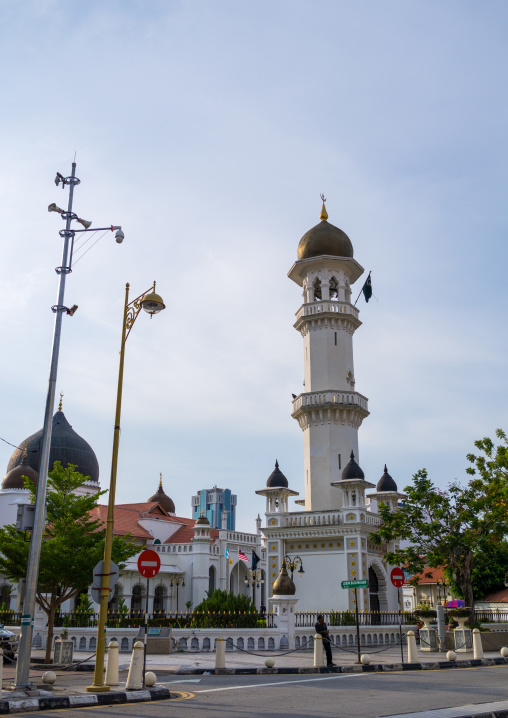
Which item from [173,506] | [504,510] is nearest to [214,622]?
[504,510]

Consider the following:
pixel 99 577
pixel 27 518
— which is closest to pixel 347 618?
pixel 99 577

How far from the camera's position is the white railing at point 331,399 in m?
38.3

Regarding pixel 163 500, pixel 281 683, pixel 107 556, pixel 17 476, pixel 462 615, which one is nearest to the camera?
pixel 107 556

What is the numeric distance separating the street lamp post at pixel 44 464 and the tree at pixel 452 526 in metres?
18.3

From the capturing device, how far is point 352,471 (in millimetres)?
35125

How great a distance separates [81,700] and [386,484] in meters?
31.9

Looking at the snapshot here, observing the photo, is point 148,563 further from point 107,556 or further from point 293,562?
point 293,562

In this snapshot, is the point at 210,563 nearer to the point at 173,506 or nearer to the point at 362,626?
the point at 173,506

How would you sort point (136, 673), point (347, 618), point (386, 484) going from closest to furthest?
point (136, 673) → point (347, 618) → point (386, 484)

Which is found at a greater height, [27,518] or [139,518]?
[139,518]

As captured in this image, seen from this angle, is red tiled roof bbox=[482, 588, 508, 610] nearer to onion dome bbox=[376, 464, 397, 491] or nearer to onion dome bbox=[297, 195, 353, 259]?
onion dome bbox=[376, 464, 397, 491]

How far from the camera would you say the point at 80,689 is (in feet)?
46.6

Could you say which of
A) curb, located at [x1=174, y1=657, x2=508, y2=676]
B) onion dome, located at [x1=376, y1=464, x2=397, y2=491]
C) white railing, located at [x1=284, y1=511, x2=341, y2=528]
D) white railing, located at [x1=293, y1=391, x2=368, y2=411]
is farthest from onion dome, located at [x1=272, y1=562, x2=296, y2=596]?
onion dome, located at [x1=376, y1=464, x2=397, y2=491]

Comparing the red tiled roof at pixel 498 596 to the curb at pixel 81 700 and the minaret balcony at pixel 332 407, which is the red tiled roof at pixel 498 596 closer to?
the minaret balcony at pixel 332 407
